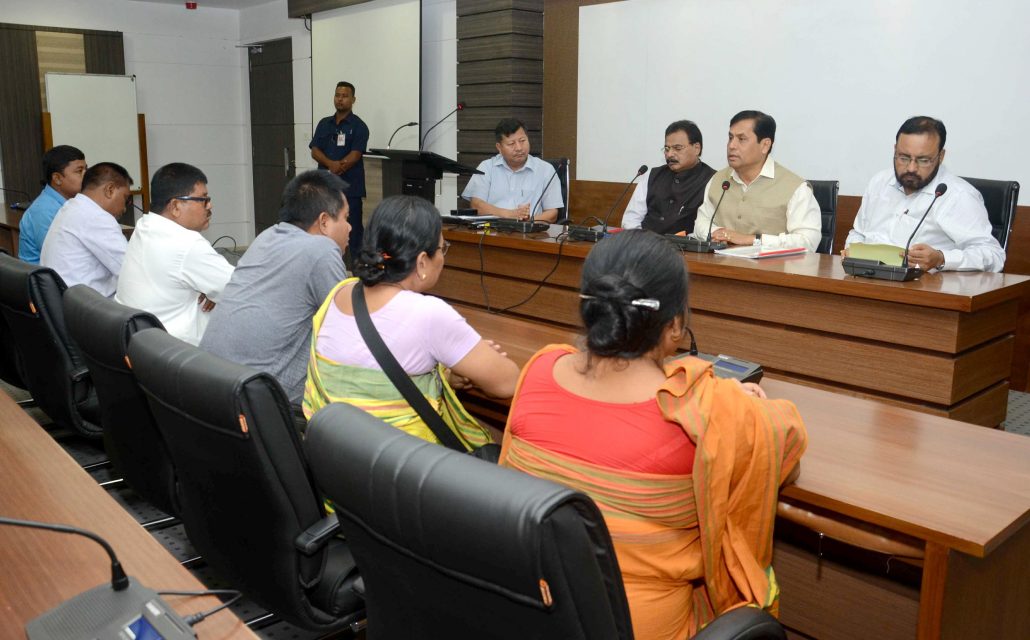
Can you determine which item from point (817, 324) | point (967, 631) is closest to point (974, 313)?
point (817, 324)

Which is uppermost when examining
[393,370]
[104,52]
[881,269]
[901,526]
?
[104,52]

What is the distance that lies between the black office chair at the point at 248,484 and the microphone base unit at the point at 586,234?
249 cm

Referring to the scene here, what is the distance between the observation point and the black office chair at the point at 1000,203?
3588mm

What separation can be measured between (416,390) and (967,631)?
1.14 meters

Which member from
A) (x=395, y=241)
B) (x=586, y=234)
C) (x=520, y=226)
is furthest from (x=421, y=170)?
(x=395, y=241)

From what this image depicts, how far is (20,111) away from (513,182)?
588cm

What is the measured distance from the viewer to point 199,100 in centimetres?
970

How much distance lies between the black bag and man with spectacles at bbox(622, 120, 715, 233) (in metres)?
3.04

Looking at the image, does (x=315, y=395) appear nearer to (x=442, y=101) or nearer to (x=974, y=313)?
(x=974, y=313)

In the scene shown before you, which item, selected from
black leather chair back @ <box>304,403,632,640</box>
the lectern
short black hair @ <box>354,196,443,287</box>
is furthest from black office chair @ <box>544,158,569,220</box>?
black leather chair back @ <box>304,403,632,640</box>

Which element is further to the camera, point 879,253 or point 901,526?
A: point 879,253

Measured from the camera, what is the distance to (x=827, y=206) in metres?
4.14

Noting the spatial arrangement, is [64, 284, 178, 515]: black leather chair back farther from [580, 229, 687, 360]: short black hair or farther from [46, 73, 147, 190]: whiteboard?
[46, 73, 147, 190]: whiteboard

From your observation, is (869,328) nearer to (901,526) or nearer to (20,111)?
(901,526)
